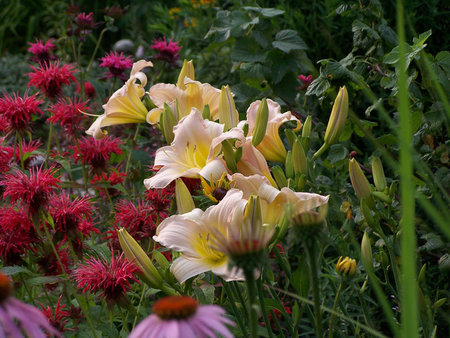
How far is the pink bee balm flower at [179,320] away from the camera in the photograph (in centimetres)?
52

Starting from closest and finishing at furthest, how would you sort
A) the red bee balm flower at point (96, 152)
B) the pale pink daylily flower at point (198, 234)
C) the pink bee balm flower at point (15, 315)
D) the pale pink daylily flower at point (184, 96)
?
the pink bee balm flower at point (15, 315), the pale pink daylily flower at point (198, 234), the pale pink daylily flower at point (184, 96), the red bee balm flower at point (96, 152)

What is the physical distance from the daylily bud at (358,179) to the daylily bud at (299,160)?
0.26 feet

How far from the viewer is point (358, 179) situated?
1.08m

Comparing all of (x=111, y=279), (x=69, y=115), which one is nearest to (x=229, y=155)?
(x=111, y=279)

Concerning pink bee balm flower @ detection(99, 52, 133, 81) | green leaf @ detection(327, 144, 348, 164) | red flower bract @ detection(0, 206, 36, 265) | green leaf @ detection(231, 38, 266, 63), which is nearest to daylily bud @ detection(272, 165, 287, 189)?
red flower bract @ detection(0, 206, 36, 265)

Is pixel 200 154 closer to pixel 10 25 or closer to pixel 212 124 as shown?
pixel 212 124

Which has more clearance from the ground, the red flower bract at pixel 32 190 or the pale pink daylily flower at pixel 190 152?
the pale pink daylily flower at pixel 190 152

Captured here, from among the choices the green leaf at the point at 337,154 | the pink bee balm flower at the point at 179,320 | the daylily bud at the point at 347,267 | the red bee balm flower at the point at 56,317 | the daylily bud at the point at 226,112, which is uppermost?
the pink bee balm flower at the point at 179,320

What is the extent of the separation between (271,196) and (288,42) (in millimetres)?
1230

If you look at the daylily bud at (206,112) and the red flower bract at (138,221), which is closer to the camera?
the daylily bud at (206,112)

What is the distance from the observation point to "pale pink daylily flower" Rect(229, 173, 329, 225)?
95cm

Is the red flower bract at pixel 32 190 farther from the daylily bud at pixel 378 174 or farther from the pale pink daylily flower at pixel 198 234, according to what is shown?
the daylily bud at pixel 378 174

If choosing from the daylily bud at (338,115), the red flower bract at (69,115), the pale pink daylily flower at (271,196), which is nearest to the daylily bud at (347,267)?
the pale pink daylily flower at (271,196)

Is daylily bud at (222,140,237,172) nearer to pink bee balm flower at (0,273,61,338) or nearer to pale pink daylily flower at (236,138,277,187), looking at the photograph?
pale pink daylily flower at (236,138,277,187)
